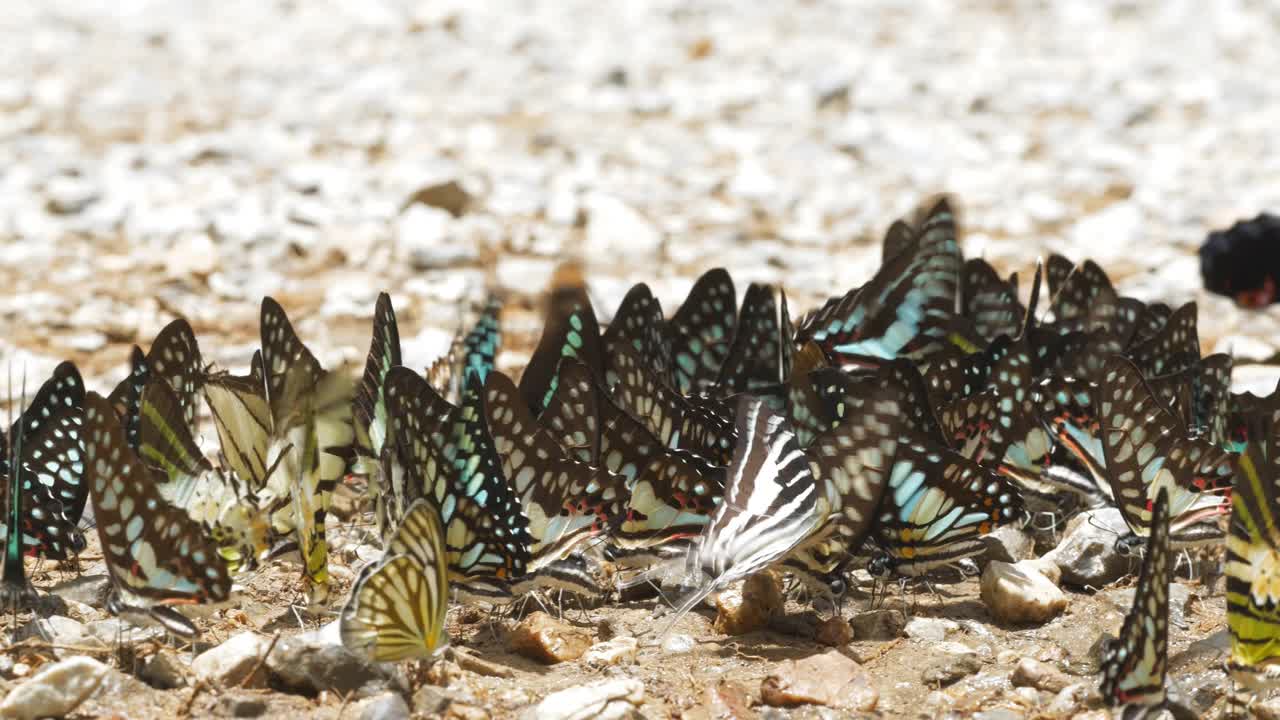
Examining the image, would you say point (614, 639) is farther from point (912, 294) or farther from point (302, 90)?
point (302, 90)

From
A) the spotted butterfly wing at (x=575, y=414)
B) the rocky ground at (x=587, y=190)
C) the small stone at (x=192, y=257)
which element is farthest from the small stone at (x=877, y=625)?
the small stone at (x=192, y=257)

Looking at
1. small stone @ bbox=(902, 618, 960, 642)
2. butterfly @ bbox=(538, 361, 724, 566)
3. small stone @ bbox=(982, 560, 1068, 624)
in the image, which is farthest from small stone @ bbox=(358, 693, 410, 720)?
small stone @ bbox=(982, 560, 1068, 624)

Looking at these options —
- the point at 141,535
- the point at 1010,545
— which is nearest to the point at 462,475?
the point at 141,535

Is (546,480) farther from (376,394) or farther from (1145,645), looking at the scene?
(1145,645)

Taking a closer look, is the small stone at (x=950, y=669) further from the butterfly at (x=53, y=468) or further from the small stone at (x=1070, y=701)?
the butterfly at (x=53, y=468)

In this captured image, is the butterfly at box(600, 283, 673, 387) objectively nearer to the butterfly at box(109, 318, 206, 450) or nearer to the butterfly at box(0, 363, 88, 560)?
the butterfly at box(109, 318, 206, 450)

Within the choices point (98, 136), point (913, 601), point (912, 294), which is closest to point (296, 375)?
point (913, 601)
